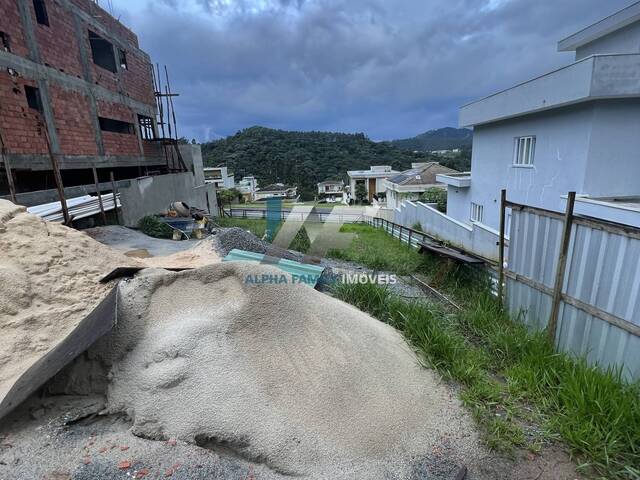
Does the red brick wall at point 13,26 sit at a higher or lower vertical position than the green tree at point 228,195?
higher

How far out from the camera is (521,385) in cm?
317

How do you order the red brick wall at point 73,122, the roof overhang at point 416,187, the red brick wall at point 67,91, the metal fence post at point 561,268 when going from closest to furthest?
1. the metal fence post at point 561,268
2. the red brick wall at point 67,91
3. the red brick wall at point 73,122
4. the roof overhang at point 416,187

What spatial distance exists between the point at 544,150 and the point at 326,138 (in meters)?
70.1

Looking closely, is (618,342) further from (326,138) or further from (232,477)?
(326,138)

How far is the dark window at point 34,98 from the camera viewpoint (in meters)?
9.15

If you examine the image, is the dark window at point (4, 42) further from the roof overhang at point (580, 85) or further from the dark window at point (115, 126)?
the roof overhang at point (580, 85)

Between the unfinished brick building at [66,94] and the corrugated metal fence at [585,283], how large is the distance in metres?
10.3

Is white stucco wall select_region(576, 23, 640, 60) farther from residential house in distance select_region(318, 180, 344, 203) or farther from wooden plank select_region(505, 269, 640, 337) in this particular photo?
residential house in distance select_region(318, 180, 344, 203)

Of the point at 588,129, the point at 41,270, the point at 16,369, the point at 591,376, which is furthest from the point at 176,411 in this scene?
the point at 588,129

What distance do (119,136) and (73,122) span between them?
2714 millimetres

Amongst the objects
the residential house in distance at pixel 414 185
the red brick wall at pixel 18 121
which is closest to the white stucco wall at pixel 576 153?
the residential house in distance at pixel 414 185

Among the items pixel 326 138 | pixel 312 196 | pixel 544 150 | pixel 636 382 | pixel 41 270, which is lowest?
pixel 312 196

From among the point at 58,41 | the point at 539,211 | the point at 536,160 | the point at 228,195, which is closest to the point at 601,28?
the point at 536,160

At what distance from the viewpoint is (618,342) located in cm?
327
